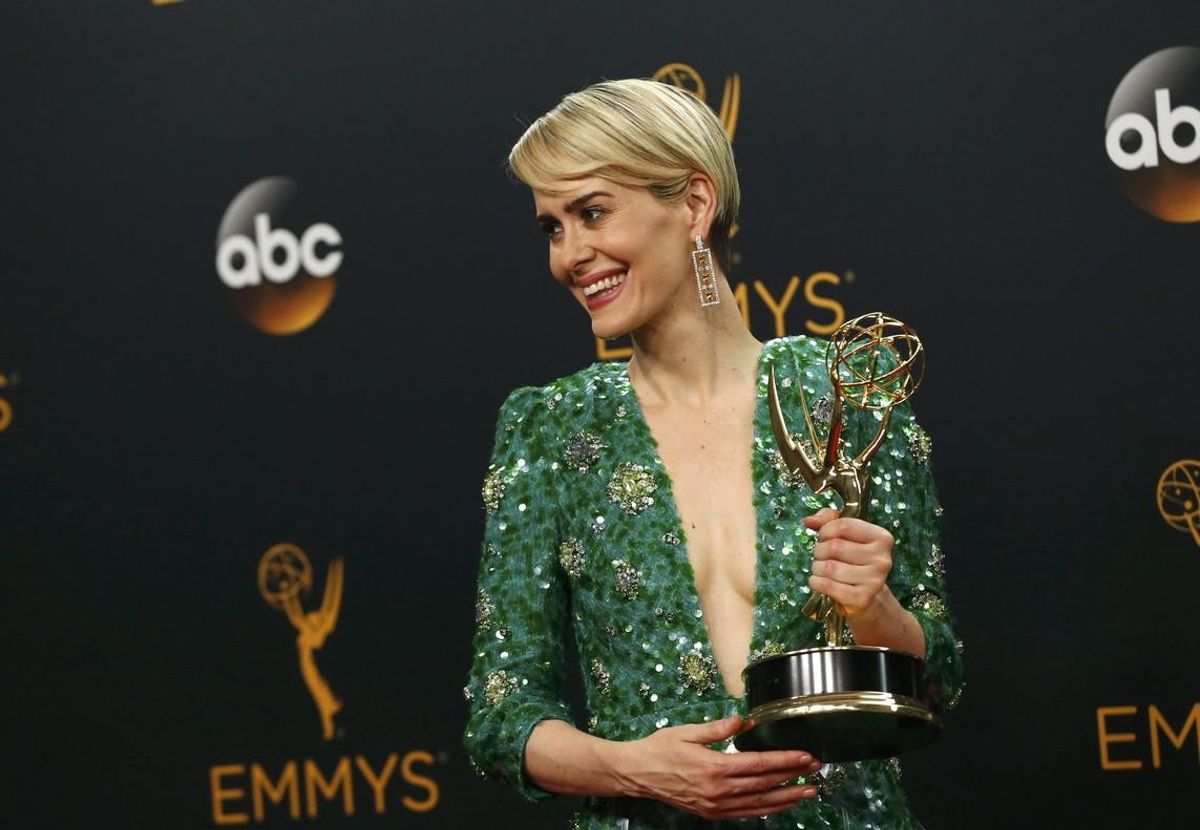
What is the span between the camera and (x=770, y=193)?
3.29m

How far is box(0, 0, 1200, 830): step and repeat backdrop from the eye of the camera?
122 inches

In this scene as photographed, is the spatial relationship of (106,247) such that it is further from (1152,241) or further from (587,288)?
(1152,241)

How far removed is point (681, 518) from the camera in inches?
89.4

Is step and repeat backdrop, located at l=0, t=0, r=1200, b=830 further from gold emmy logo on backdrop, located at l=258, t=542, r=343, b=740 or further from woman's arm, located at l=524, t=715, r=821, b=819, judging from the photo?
woman's arm, located at l=524, t=715, r=821, b=819

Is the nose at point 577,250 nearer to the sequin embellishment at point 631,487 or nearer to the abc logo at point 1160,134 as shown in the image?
the sequin embellishment at point 631,487

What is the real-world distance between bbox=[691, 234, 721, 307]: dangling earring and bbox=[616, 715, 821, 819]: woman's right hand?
614 millimetres

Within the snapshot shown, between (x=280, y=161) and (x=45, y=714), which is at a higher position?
(x=280, y=161)

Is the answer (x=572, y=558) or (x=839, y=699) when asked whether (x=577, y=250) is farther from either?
(x=839, y=699)

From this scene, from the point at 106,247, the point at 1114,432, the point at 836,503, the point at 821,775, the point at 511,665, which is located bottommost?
the point at 821,775

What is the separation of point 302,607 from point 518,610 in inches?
51.0

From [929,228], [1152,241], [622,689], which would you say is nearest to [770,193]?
[929,228]

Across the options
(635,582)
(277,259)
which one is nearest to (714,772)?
(635,582)

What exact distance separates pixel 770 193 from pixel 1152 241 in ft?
2.21

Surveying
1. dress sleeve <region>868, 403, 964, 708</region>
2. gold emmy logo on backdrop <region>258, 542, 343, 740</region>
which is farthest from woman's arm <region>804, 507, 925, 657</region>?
gold emmy logo on backdrop <region>258, 542, 343, 740</region>
